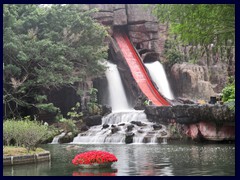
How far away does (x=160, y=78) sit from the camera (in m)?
41.1

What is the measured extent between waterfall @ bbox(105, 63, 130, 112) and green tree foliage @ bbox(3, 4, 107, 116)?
5820mm

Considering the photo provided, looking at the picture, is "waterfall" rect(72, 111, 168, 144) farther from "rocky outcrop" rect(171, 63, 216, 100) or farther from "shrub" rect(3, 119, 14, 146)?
"shrub" rect(3, 119, 14, 146)

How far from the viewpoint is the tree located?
14.5 m

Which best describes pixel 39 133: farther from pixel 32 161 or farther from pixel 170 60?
pixel 170 60

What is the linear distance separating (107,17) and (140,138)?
67.0 ft

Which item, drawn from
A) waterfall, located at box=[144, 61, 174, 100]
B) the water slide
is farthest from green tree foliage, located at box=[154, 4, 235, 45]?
waterfall, located at box=[144, 61, 174, 100]

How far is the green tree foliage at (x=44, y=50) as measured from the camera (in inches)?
1153

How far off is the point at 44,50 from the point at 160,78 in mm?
14490

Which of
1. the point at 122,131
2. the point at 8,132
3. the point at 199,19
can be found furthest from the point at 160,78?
the point at 199,19

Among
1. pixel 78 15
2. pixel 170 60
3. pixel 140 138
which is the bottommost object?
pixel 140 138

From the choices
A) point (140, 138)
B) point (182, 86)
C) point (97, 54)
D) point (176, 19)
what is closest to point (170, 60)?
point (182, 86)

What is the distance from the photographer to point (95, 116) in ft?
103

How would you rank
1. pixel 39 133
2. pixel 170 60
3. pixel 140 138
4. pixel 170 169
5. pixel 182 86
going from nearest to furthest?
pixel 170 169 → pixel 39 133 → pixel 140 138 → pixel 182 86 → pixel 170 60

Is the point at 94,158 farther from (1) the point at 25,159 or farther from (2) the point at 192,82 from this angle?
(2) the point at 192,82
